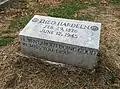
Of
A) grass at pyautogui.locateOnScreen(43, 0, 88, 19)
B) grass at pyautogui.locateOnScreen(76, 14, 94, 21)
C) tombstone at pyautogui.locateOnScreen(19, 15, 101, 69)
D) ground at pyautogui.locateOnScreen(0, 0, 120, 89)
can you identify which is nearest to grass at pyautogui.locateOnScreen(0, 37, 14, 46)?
ground at pyautogui.locateOnScreen(0, 0, 120, 89)

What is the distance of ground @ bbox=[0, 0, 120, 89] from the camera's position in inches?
126

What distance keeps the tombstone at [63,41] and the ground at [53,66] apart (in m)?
0.13

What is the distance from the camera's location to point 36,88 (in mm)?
3148

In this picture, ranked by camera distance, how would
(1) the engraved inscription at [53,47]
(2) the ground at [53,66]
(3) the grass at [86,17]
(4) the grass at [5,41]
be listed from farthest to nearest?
(3) the grass at [86,17] < (4) the grass at [5,41] < (2) the ground at [53,66] < (1) the engraved inscription at [53,47]

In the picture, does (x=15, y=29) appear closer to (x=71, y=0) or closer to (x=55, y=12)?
(x=55, y=12)

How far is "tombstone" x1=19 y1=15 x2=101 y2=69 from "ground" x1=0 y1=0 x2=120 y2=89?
13cm

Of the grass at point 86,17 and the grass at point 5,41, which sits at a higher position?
the grass at point 5,41

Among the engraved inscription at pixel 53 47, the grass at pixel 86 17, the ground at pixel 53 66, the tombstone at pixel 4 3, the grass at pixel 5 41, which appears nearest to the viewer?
the engraved inscription at pixel 53 47

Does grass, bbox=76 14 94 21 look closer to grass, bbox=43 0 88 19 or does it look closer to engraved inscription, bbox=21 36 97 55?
grass, bbox=43 0 88 19

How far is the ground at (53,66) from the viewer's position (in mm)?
3207

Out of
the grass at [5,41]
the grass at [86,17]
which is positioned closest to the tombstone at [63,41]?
the grass at [5,41]

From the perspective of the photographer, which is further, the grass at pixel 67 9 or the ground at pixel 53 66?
the grass at pixel 67 9

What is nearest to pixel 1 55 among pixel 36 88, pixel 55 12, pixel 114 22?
pixel 36 88

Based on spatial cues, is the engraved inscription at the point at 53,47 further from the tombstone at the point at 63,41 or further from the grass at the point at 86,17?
the grass at the point at 86,17
